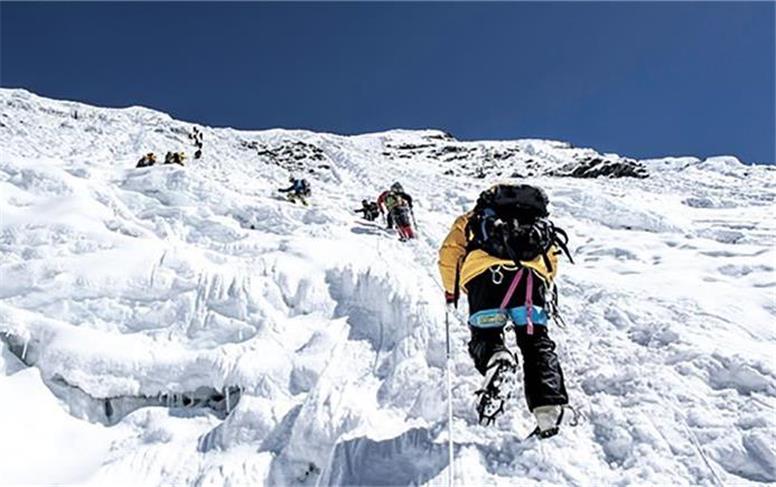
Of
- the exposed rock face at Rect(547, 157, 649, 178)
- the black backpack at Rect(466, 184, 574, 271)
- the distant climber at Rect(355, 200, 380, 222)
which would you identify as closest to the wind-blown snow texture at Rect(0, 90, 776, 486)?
the black backpack at Rect(466, 184, 574, 271)

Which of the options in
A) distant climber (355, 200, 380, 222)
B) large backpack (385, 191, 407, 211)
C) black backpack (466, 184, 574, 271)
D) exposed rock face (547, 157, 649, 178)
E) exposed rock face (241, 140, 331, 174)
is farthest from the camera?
exposed rock face (547, 157, 649, 178)

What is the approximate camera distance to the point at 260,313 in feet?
21.0

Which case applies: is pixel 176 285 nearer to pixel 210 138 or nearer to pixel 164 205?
pixel 164 205

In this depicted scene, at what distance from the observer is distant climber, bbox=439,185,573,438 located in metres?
3.75

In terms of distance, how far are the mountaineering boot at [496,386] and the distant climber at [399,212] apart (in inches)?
259

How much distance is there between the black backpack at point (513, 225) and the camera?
4.12 meters

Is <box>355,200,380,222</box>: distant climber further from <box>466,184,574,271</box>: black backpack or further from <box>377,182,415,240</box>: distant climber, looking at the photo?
<box>466,184,574,271</box>: black backpack

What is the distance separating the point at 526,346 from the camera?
12.8 ft

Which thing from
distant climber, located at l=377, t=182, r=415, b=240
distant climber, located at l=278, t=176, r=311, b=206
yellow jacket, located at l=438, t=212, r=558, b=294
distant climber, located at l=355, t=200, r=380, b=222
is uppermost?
distant climber, located at l=278, t=176, r=311, b=206

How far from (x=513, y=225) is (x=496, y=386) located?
101cm

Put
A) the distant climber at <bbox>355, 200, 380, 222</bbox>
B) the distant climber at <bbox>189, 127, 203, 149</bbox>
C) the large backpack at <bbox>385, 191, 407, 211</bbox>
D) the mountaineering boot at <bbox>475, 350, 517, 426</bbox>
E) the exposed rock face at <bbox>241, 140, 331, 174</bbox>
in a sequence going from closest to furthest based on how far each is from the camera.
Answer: the mountaineering boot at <bbox>475, 350, 517, 426</bbox>, the large backpack at <bbox>385, 191, 407, 211</bbox>, the distant climber at <bbox>355, 200, 380, 222</bbox>, the distant climber at <bbox>189, 127, 203, 149</bbox>, the exposed rock face at <bbox>241, 140, 331, 174</bbox>

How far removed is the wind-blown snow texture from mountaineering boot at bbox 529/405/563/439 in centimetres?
17

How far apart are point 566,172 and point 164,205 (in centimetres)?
2941

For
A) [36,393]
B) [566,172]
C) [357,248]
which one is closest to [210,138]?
[566,172]
